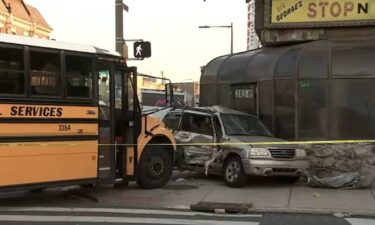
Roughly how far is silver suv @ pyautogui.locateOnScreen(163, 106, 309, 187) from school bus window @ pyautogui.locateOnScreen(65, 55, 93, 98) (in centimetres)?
390

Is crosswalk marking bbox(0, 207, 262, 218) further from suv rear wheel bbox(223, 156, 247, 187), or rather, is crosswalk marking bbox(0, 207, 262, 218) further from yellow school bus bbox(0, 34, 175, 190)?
suv rear wheel bbox(223, 156, 247, 187)

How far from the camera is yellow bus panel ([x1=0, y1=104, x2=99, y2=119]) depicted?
10.2 meters

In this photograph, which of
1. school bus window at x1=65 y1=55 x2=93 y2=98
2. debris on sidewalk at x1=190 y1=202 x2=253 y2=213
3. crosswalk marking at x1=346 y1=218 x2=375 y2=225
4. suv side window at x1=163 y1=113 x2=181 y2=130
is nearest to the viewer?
crosswalk marking at x1=346 y1=218 x2=375 y2=225

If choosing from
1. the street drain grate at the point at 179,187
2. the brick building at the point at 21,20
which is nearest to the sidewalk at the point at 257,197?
the street drain grate at the point at 179,187

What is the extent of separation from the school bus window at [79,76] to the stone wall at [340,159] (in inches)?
239

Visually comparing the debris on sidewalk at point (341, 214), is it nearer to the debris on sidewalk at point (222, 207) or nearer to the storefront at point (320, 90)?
the debris on sidewalk at point (222, 207)

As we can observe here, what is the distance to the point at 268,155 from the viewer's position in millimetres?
13484

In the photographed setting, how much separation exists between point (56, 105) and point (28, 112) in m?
0.57

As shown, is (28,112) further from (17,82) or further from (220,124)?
(220,124)

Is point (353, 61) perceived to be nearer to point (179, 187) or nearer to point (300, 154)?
point (300, 154)

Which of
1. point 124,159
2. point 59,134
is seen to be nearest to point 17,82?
point 59,134

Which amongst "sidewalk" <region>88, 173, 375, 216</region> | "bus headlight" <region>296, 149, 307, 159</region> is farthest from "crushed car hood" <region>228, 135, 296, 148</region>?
"sidewalk" <region>88, 173, 375, 216</region>

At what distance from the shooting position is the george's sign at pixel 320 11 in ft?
53.7

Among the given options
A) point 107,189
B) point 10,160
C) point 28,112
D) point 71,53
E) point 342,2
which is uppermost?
point 342,2
